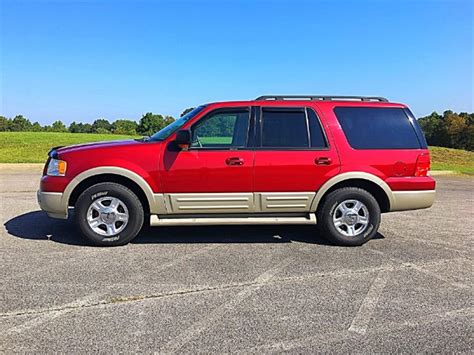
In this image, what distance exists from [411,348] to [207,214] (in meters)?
3.00

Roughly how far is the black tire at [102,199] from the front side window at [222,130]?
106 cm

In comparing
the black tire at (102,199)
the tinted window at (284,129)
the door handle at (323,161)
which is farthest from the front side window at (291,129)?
the black tire at (102,199)

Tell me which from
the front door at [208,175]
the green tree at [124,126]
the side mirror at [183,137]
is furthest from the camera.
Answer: the green tree at [124,126]

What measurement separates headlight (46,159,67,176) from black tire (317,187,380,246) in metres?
3.39

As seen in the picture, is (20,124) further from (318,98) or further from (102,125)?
(318,98)

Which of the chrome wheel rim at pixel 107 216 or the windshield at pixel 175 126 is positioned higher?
the windshield at pixel 175 126

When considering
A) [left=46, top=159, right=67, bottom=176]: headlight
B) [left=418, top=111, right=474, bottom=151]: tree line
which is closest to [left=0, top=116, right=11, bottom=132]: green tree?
[left=418, top=111, right=474, bottom=151]: tree line

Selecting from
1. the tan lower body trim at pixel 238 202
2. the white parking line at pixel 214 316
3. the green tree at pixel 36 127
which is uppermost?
the green tree at pixel 36 127

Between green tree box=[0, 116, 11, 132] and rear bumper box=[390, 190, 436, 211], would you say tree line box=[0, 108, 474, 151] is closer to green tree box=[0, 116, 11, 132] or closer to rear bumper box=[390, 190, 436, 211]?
green tree box=[0, 116, 11, 132]

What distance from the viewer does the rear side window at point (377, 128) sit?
5.30 m

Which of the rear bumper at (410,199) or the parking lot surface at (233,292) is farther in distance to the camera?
the rear bumper at (410,199)

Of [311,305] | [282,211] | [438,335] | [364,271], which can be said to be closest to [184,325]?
[311,305]

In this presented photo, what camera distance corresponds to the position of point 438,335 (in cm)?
291

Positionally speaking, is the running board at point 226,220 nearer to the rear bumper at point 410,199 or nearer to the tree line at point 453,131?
the rear bumper at point 410,199
